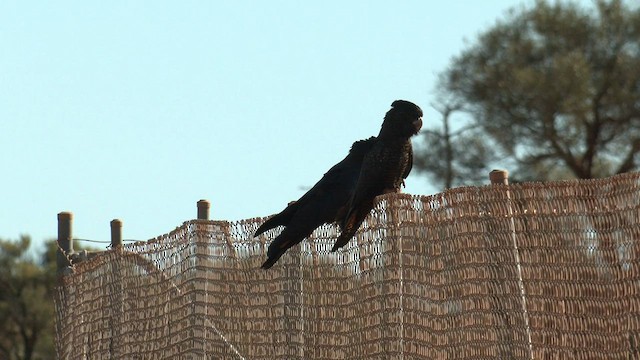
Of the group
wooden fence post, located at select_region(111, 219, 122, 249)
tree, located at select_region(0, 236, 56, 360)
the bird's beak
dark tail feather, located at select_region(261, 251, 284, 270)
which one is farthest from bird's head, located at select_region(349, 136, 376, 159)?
tree, located at select_region(0, 236, 56, 360)

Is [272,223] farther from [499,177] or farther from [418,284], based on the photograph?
[499,177]

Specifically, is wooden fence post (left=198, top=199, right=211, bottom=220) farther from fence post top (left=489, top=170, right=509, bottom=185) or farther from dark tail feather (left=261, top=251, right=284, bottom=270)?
fence post top (left=489, top=170, right=509, bottom=185)

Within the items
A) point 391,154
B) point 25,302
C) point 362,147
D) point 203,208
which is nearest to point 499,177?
point 391,154

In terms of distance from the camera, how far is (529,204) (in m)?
5.45

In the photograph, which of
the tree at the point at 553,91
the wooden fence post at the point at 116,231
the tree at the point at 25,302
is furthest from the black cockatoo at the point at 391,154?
the tree at the point at 25,302

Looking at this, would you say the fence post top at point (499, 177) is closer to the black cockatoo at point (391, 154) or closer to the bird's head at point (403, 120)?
the black cockatoo at point (391, 154)

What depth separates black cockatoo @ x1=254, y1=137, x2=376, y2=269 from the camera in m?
6.76

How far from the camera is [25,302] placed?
→ 34.7 m

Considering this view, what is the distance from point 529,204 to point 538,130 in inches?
780

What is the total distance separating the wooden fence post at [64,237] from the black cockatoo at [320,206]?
2.45 metres

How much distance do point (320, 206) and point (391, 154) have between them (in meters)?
0.66

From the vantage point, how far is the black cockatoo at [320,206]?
676cm

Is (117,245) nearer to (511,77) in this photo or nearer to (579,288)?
(579,288)

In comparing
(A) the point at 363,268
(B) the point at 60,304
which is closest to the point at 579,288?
(A) the point at 363,268
